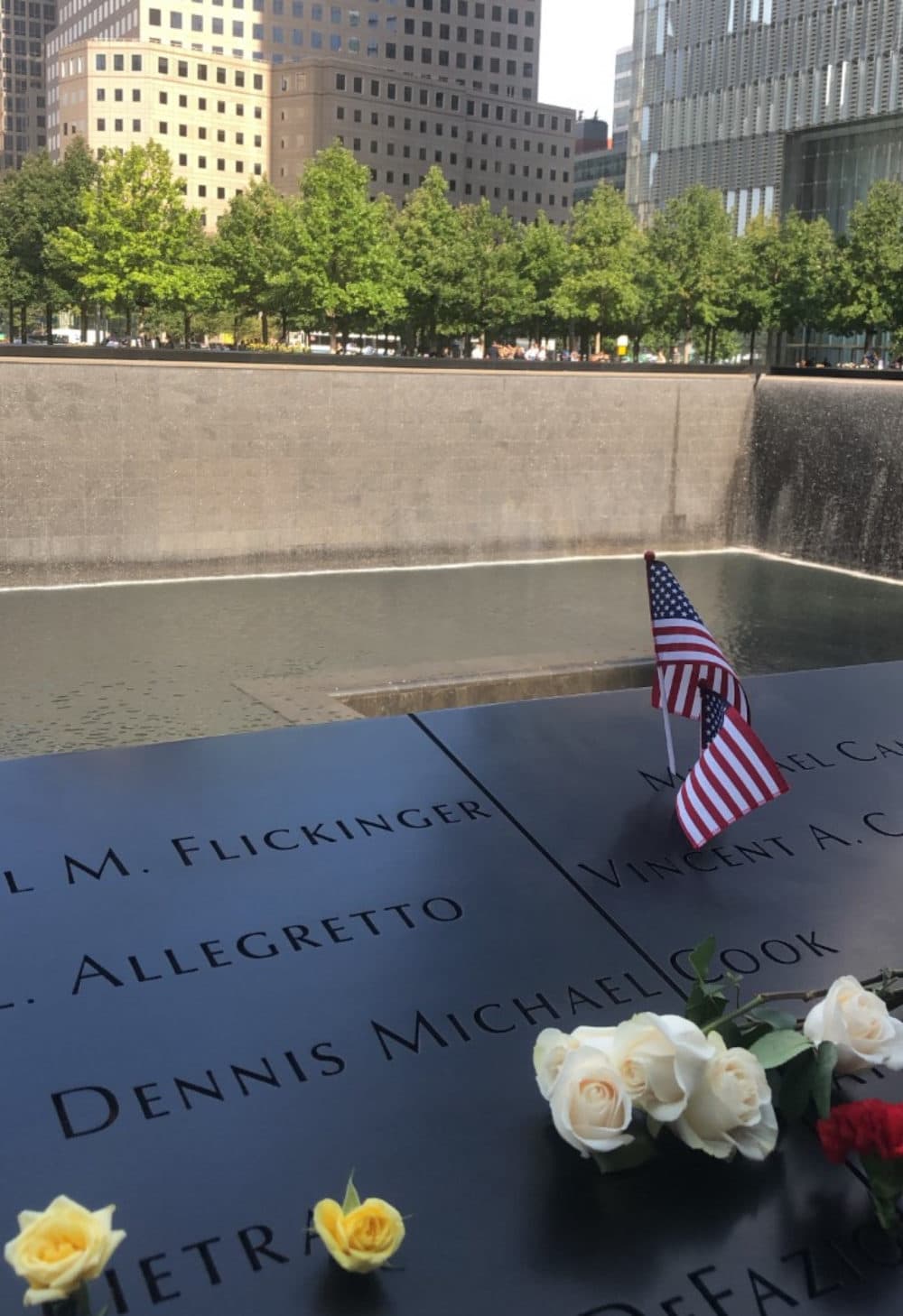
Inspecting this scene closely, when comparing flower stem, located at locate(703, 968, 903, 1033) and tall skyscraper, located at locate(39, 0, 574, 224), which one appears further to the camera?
tall skyscraper, located at locate(39, 0, 574, 224)

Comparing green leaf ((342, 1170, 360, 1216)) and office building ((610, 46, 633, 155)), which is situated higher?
office building ((610, 46, 633, 155))

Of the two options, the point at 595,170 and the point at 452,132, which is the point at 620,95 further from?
the point at 452,132

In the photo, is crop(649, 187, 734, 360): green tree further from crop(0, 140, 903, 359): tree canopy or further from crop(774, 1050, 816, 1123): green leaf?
crop(774, 1050, 816, 1123): green leaf

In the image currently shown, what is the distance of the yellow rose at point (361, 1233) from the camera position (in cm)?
191

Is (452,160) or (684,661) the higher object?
(452,160)

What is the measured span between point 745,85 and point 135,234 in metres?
33.4

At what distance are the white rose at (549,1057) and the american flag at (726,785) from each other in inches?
46.1

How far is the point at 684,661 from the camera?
3.78 metres

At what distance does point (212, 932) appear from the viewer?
2.83 metres

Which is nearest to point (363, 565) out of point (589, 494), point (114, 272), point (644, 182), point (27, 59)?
point (589, 494)

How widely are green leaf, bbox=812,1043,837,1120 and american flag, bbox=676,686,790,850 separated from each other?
41.7 inches

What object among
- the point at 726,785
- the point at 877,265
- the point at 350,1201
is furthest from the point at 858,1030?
the point at 877,265

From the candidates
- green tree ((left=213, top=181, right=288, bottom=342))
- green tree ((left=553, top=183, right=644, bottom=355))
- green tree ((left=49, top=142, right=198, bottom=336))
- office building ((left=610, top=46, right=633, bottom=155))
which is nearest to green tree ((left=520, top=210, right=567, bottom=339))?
green tree ((left=553, top=183, right=644, bottom=355))

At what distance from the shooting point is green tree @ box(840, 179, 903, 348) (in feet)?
126
